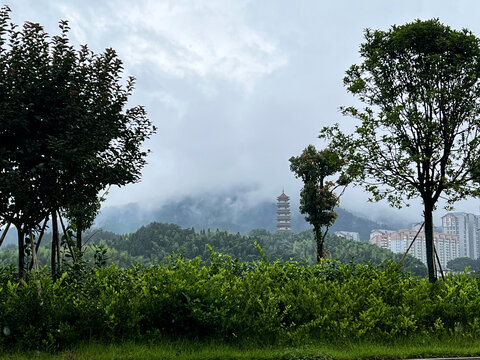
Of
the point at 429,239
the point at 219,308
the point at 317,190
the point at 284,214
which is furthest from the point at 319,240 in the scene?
the point at 284,214

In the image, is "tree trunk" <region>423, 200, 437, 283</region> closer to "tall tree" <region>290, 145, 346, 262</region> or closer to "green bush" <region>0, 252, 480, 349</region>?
"green bush" <region>0, 252, 480, 349</region>

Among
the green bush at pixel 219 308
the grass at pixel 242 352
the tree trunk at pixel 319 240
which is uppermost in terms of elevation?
the tree trunk at pixel 319 240

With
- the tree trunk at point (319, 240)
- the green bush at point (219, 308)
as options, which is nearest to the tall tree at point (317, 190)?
the tree trunk at point (319, 240)

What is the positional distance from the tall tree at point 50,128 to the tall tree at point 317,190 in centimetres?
1559

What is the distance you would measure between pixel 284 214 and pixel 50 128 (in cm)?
17652

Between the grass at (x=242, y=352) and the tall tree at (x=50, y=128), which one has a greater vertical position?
the tall tree at (x=50, y=128)

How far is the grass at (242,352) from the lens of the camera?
22.4 ft

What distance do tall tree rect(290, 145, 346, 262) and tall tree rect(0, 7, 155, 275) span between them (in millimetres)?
15586

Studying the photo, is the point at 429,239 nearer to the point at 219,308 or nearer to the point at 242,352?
the point at 219,308

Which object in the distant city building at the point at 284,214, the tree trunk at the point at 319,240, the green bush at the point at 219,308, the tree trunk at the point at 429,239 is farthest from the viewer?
the distant city building at the point at 284,214

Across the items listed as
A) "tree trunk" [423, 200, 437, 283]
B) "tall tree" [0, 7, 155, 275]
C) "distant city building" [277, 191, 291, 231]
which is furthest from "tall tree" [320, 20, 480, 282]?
"distant city building" [277, 191, 291, 231]

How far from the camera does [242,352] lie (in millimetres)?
7141

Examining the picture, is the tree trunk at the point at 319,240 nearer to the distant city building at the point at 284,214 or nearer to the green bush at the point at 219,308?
the green bush at the point at 219,308

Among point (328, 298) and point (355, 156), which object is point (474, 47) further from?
point (328, 298)
